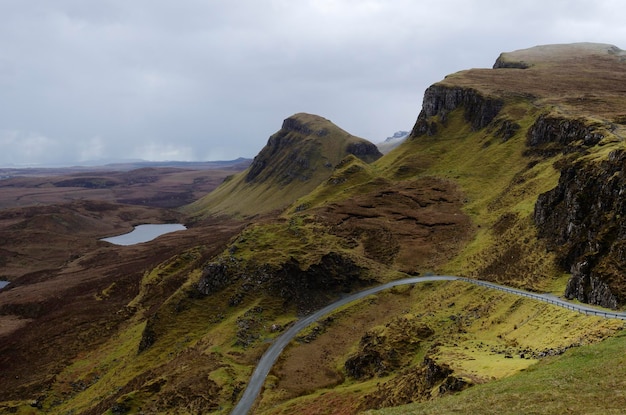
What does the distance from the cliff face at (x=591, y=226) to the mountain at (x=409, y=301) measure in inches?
9.2

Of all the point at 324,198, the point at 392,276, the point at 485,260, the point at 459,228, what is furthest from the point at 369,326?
the point at 324,198

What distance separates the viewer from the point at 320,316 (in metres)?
77.9

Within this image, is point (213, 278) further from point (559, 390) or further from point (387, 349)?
point (559, 390)

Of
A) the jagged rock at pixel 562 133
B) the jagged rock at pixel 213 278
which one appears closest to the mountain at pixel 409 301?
the jagged rock at pixel 213 278

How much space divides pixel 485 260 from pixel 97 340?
83.0 m

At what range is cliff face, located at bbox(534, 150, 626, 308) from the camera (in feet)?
158

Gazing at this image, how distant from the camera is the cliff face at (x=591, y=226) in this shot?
48.1 metres

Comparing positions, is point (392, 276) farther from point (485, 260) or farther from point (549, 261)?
point (549, 261)

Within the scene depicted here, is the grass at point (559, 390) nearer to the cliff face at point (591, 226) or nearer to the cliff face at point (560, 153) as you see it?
the cliff face at point (591, 226)

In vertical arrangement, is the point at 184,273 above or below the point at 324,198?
below

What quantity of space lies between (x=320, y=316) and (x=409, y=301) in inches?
647

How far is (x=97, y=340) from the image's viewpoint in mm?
94938

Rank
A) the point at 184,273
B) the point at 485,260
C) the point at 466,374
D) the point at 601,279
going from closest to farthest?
the point at 466,374 < the point at 601,279 < the point at 485,260 < the point at 184,273

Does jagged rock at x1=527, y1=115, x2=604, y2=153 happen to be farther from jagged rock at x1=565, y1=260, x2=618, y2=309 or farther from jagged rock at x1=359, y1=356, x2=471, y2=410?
jagged rock at x1=359, y1=356, x2=471, y2=410
